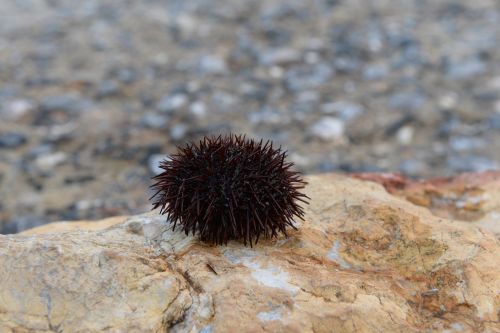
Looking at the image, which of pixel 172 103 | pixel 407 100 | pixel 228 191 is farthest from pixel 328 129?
pixel 228 191

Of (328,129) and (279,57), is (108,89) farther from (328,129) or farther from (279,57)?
(328,129)

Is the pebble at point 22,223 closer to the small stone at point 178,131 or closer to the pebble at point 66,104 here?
the small stone at point 178,131

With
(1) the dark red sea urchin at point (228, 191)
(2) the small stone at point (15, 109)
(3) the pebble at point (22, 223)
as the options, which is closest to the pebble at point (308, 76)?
(2) the small stone at point (15, 109)

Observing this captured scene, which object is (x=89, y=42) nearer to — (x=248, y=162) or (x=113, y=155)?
(x=113, y=155)

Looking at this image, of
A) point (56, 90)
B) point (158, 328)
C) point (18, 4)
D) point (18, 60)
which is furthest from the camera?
point (18, 4)

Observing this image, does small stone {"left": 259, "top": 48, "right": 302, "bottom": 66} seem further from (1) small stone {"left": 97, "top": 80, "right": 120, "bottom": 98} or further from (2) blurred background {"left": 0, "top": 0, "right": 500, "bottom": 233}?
(1) small stone {"left": 97, "top": 80, "right": 120, "bottom": 98}

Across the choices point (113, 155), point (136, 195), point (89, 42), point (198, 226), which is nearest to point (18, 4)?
point (89, 42)

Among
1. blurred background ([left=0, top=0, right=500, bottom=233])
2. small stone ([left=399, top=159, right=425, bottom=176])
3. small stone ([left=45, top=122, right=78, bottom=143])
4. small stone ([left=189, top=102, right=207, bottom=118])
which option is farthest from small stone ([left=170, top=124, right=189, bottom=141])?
small stone ([left=399, top=159, right=425, bottom=176])
